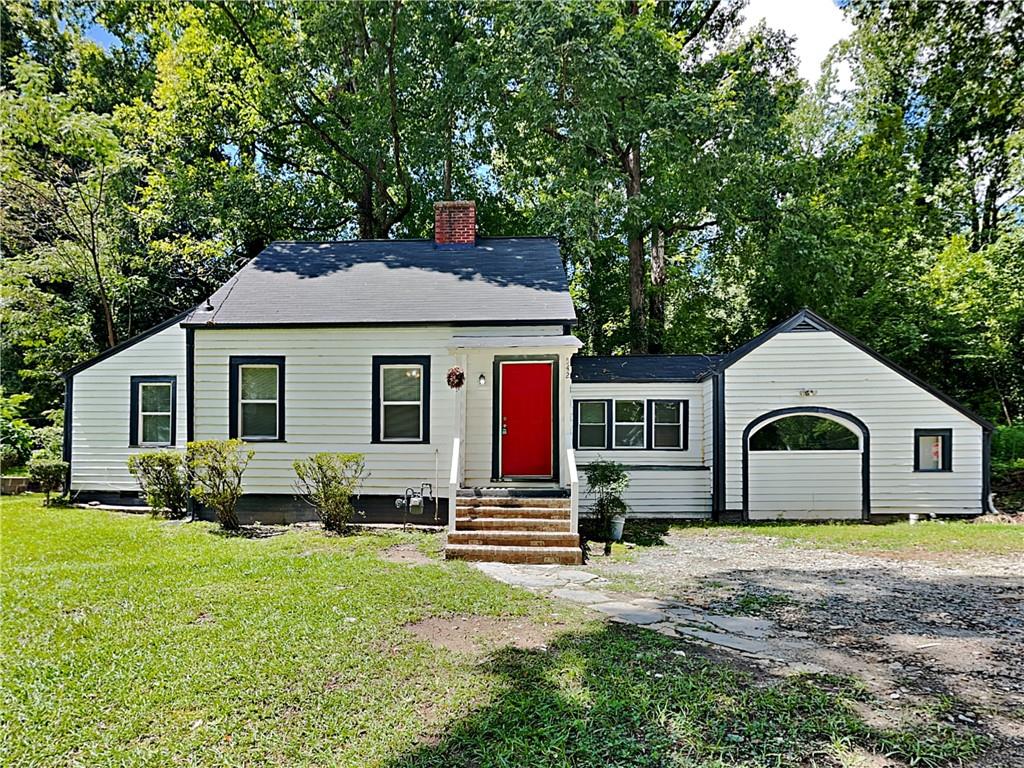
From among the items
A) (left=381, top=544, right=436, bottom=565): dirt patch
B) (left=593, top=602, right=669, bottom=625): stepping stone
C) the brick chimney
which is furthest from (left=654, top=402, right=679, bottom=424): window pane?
(left=593, top=602, right=669, bottom=625): stepping stone

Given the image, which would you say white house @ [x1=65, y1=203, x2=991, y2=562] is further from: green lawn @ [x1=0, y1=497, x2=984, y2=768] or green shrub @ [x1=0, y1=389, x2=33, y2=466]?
green shrub @ [x1=0, y1=389, x2=33, y2=466]

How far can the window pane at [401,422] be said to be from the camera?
34.3 feet

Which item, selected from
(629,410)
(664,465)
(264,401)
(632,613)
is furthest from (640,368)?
(632,613)

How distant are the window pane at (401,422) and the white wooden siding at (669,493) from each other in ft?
11.6

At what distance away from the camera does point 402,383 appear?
10.5 meters

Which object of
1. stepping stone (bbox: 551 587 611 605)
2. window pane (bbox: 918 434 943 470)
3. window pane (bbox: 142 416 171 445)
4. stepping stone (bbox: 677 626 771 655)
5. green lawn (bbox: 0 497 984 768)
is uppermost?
window pane (bbox: 142 416 171 445)

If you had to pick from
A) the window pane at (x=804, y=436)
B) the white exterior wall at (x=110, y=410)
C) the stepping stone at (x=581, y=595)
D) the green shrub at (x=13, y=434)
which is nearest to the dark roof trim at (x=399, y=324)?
the white exterior wall at (x=110, y=410)

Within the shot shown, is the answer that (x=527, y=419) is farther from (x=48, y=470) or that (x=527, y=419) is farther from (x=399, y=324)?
(x=48, y=470)

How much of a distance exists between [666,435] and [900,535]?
4268 millimetres

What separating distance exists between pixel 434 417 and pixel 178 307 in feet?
42.9

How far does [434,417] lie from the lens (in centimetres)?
1035

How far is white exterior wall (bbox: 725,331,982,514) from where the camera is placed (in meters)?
11.6

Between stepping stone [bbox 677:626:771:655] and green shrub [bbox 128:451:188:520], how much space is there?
8.92 metres

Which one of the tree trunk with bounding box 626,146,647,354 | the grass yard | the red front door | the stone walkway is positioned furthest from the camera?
the tree trunk with bounding box 626,146,647,354
